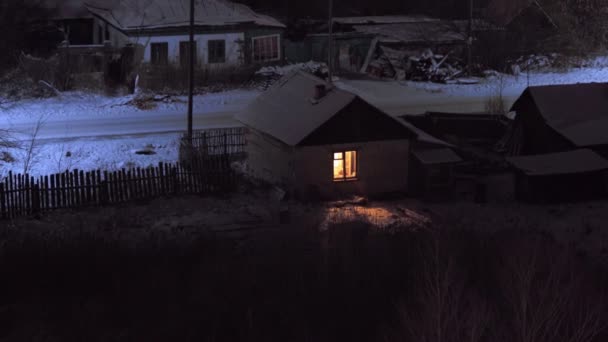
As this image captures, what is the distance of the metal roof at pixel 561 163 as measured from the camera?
958 inches

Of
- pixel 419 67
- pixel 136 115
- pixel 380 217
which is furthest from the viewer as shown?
pixel 419 67

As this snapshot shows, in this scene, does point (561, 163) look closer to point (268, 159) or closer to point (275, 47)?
point (268, 159)

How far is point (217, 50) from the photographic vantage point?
145 feet

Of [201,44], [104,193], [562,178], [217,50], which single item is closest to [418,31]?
[217,50]

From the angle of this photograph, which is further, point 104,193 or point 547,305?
point 104,193

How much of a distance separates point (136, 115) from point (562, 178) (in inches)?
637

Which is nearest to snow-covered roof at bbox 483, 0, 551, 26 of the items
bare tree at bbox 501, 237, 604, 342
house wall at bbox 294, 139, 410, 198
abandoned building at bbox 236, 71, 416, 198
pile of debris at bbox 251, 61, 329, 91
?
pile of debris at bbox 251, 61, 329, 91

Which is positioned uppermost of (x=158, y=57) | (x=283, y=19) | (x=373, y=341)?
(x=283, y=19)

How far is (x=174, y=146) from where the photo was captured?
2902 centimetres

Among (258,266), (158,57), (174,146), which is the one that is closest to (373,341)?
(258,266)

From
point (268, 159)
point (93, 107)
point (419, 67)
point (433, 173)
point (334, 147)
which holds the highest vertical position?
point (419, 67)

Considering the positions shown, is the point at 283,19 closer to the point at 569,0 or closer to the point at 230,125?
the point at 569,0

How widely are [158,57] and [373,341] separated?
30472 mm

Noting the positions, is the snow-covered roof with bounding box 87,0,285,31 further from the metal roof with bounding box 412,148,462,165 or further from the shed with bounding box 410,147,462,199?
the shed with bounding box 410,147,462,199
